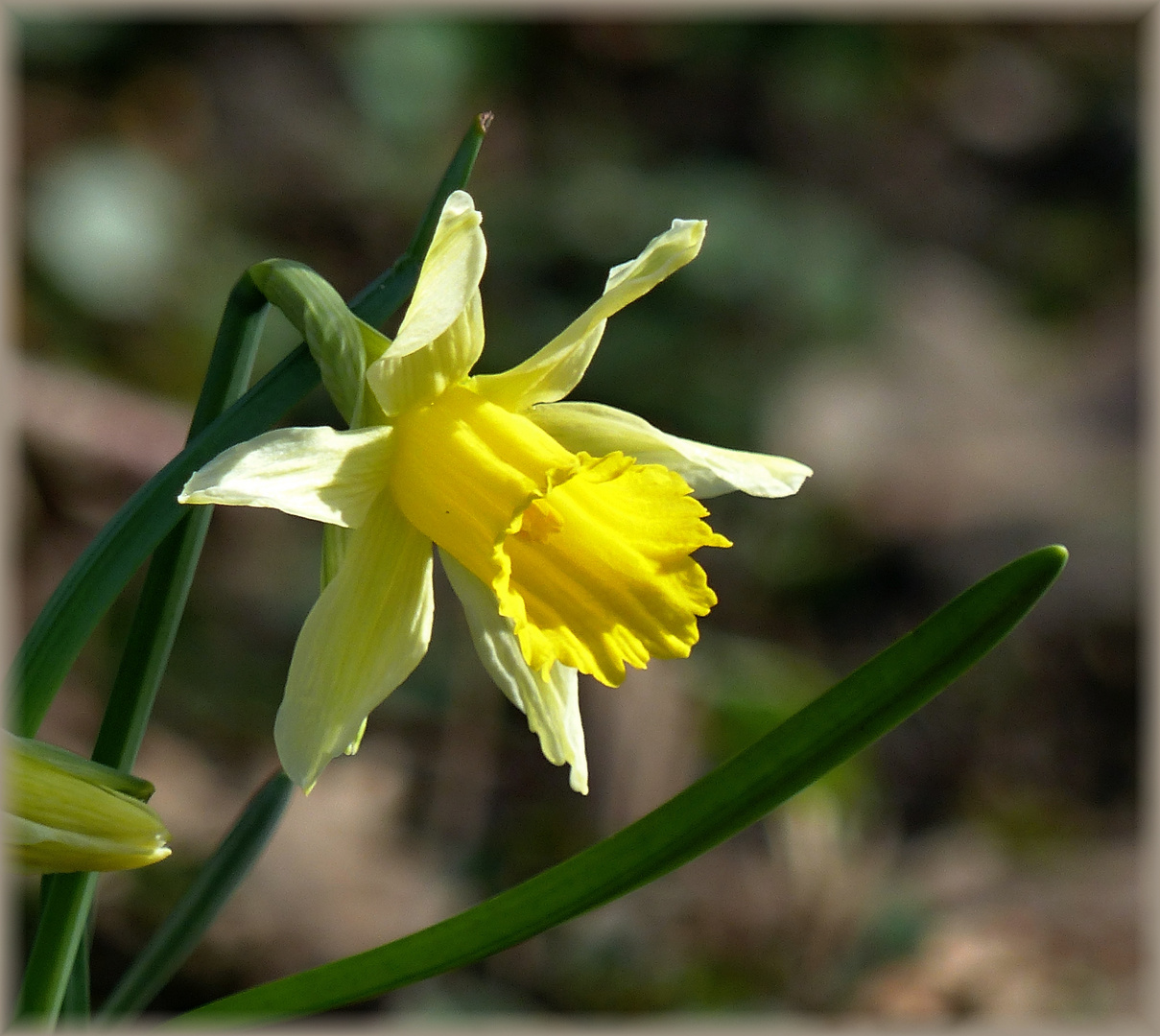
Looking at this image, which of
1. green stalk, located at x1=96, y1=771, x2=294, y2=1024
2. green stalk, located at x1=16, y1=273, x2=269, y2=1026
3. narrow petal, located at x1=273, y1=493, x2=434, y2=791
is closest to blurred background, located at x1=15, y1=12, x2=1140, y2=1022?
green stalk, located at x1=96, y1=771, x2=294, y2=1024

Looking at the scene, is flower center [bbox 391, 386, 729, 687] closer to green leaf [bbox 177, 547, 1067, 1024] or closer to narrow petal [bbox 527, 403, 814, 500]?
narrow petal [bbox 527, 403, 814, 500]

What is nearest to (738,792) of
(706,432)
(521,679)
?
(521,679)

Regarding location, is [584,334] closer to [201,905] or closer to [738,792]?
[738,792]

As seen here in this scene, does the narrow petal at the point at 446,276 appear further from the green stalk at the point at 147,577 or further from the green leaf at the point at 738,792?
the green leaf at the point at 738,792

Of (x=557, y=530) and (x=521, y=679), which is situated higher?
(x=557, y=530)

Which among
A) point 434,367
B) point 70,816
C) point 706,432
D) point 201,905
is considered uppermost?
point 706,432

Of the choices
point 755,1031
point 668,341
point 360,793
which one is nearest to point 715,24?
point 668,341
